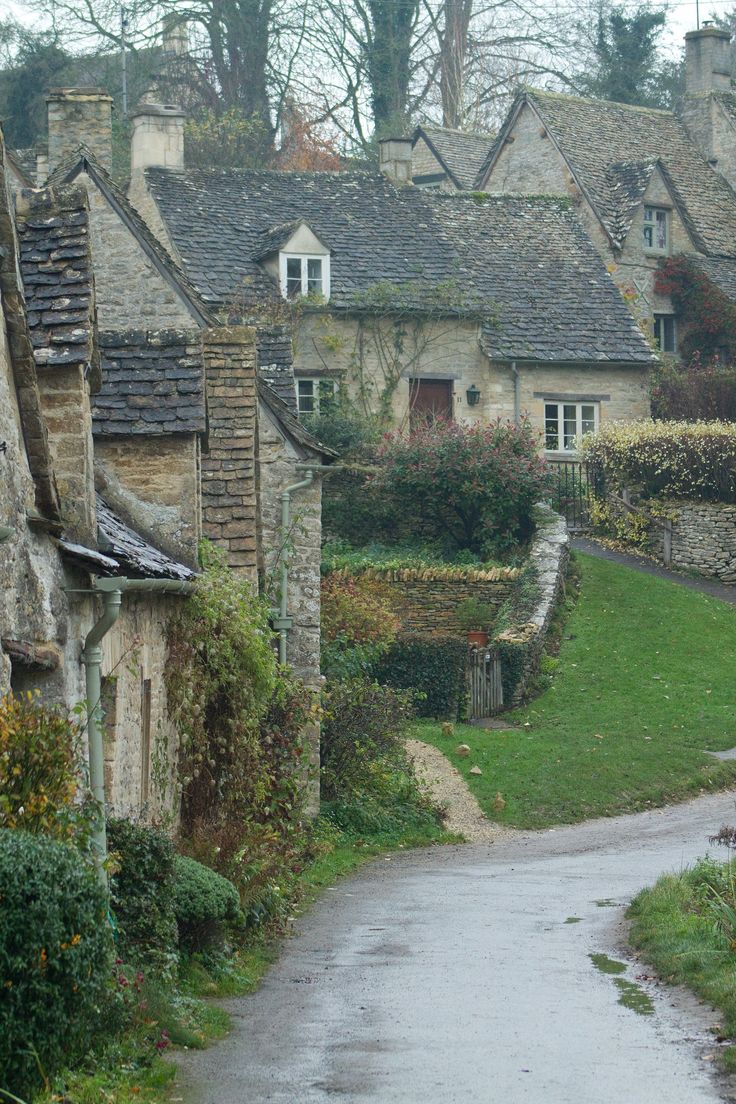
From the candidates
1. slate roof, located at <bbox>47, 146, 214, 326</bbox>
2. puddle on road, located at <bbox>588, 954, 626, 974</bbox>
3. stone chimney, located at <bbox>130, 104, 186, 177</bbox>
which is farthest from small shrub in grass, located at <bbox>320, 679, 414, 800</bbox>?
stone chimney, located at <bbox>130, 104, 186, 177</bbox>

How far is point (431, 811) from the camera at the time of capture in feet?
77.2

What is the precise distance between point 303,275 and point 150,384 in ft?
79.6

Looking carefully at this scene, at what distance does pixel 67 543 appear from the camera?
11.1 meters

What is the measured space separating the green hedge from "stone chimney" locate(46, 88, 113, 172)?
368 inches

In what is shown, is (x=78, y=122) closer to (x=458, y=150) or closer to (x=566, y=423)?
(x=566, y=423)

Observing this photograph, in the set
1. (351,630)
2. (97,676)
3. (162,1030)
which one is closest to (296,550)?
(351,630)

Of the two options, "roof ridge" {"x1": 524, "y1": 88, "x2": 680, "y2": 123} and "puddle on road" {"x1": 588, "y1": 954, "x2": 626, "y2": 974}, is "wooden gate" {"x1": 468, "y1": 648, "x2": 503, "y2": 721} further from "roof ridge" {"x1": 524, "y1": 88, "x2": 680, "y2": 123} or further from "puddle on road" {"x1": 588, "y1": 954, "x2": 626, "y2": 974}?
"roof ridge" {"x1": 524, "y1": 88, "x2": 680, "y2": 123}

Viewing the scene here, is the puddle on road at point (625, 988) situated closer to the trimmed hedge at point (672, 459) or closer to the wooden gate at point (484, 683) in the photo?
the wooden gate at point (484, 683)

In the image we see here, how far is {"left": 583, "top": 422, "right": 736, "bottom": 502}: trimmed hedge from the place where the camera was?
3616 centimetres

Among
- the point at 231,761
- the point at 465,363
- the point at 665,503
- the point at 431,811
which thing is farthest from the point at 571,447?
the point at 231,761

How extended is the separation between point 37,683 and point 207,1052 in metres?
2.57

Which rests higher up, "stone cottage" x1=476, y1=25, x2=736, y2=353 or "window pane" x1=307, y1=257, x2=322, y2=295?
"stone cottage" x1=476, y1=25, x2=736, y2=353

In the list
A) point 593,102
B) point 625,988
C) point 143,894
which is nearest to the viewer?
point 143,894

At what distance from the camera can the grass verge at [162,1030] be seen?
860 centimetres
